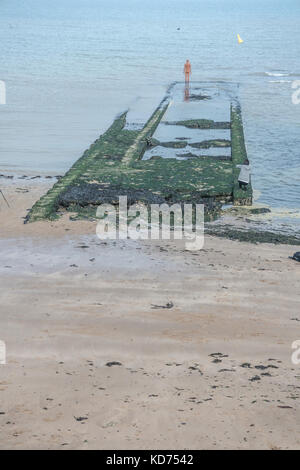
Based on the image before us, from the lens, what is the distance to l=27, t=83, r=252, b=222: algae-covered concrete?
14.7 metres

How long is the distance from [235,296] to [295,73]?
3890 cm

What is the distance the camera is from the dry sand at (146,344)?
630 centimetres

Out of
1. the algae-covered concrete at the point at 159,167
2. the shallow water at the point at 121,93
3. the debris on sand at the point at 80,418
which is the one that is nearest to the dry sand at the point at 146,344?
the debris on sand at the point at 80,418

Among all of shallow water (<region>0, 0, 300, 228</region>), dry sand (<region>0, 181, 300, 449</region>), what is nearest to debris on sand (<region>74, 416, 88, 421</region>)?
dry sand (<region>0, 181, 300, 449</region>)

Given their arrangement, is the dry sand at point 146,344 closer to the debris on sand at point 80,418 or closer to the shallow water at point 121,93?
→ the debris on sand at point 80,418

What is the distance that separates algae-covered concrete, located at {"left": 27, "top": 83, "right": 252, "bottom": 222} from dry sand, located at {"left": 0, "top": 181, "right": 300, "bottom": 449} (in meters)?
2.68

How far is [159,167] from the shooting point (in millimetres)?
17328

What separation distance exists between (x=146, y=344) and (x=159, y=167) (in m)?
9.71

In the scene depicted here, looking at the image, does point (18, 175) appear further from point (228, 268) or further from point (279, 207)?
point (228, 268)

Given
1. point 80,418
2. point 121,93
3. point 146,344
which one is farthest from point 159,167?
point 121,93

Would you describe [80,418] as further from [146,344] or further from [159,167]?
[159,167]

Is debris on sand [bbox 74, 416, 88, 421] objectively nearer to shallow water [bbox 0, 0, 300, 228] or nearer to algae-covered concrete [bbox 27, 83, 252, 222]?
algae-covered concrete [bbox 27, 83, 252, 222]

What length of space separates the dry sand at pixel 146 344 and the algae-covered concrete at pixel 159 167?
2685 millimetres

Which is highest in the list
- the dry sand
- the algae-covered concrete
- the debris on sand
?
the algae-covered concrete
